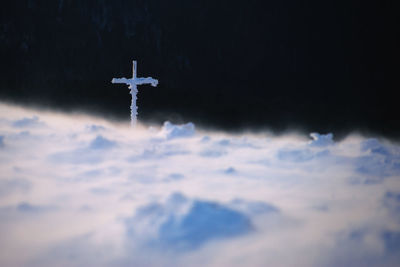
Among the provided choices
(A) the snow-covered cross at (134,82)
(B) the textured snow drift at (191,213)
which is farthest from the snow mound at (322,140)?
(A) the snow-covered cross at (134,82)

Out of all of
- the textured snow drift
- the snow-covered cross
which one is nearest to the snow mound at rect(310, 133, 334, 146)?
the textured snow drift

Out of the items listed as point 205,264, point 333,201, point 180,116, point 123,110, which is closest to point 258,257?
point 205,264

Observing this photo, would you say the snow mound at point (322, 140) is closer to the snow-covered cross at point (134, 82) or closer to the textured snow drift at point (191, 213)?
the textured snow drift at point (191, 213)

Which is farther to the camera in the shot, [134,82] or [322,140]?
[134,82]

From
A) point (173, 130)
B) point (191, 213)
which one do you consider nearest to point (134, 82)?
point (173, 130)

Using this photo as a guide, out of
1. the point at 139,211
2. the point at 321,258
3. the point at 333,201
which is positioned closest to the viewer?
the point at 321,258

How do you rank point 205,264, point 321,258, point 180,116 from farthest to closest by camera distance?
point 180,116
point 321,258
point 205,264

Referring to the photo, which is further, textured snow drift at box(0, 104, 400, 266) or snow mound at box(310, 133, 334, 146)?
snow mound at box(310, 133, 334, 146)

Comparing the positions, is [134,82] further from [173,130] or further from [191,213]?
[191,213]

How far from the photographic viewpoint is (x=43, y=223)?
12.4 feet

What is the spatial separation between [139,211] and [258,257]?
5.20 feet

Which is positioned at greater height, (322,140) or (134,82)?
(134,82)

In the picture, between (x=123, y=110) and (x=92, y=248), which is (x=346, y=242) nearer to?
(x=92, y=248)

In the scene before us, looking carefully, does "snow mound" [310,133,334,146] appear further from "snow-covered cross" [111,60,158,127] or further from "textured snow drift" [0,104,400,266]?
"snow-covered cross" [111,60,158,127]
